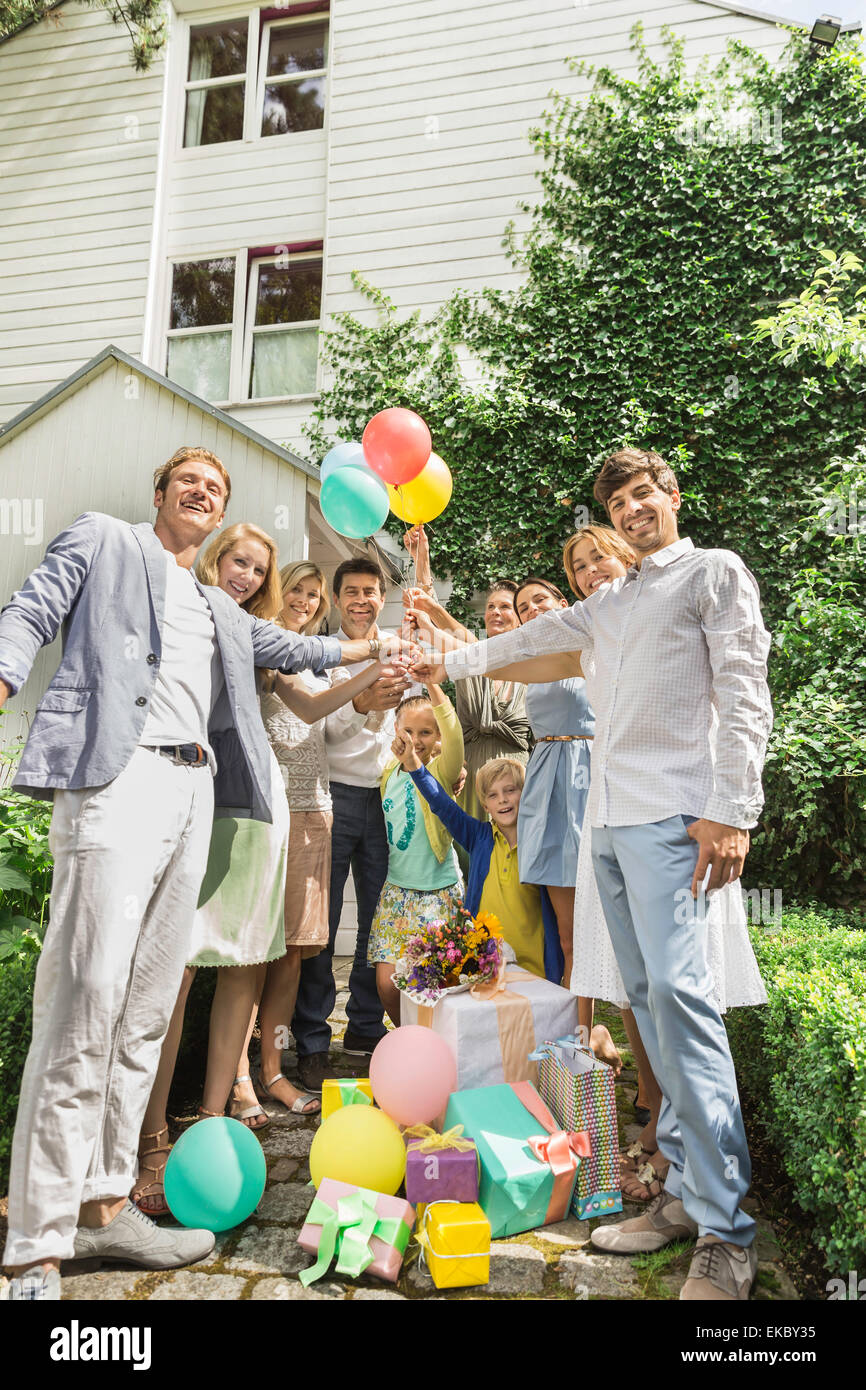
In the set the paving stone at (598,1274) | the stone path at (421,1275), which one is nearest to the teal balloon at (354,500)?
the stone path at (421,1275)

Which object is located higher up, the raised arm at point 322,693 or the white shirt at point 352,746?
the raised arm at point 322,693

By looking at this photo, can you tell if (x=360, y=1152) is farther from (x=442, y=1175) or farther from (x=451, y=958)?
(x=451, y=958)

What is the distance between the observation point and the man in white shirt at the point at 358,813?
3668mm

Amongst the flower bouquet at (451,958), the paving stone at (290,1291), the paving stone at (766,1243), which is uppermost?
the flower bouquet at (451,958)

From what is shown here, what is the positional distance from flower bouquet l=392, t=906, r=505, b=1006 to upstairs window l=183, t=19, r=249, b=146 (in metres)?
8.58

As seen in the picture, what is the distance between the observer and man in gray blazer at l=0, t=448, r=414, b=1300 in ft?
6.43

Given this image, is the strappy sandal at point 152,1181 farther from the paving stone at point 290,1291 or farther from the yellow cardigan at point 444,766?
the yellow cardigan at point 444,766

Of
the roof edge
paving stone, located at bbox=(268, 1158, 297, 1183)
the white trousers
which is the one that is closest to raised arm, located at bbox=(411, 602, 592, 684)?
the white trousers

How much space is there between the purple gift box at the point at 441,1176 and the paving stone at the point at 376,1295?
0.82 feet

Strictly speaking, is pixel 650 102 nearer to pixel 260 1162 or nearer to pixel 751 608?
pixel 751 608

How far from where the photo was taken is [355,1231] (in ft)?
6.95

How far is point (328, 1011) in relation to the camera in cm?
355

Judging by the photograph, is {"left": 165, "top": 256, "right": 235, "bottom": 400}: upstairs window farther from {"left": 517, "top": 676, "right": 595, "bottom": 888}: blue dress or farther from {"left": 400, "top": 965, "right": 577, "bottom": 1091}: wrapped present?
{"left": 400, "top": 965, "right": 577, "bottom": 1091}: wrapped present
